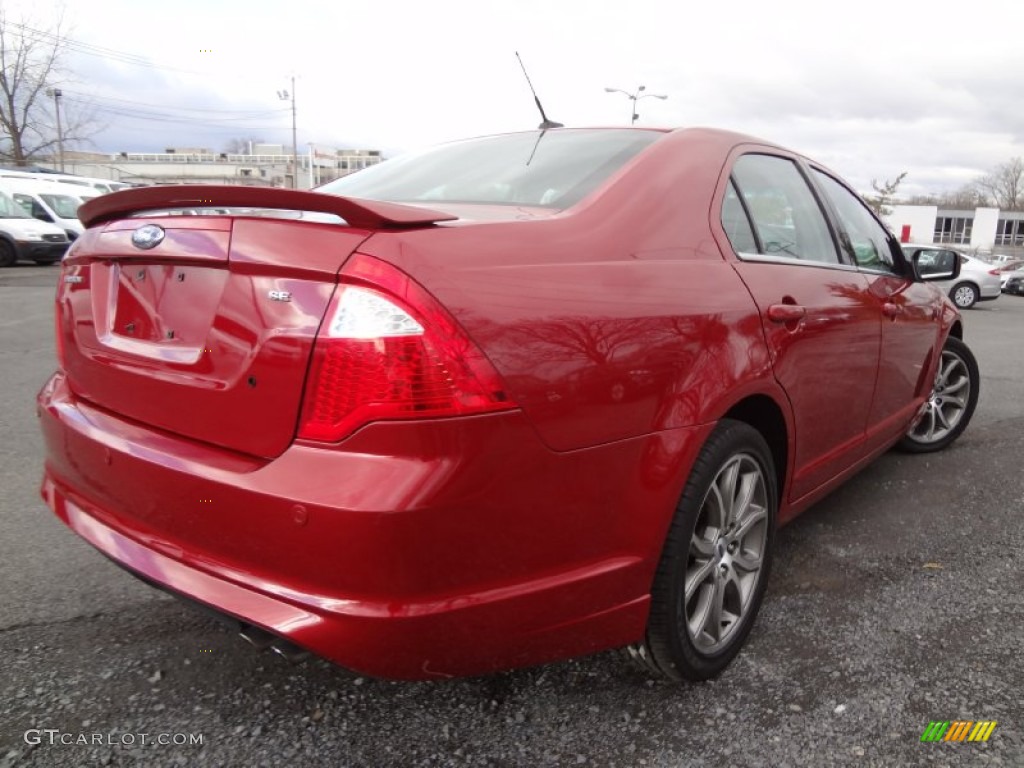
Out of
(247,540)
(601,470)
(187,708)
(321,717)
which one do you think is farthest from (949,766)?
(187,708)

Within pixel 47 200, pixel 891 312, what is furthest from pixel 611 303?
pixel 47 200

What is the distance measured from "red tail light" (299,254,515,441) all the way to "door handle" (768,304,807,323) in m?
1.16

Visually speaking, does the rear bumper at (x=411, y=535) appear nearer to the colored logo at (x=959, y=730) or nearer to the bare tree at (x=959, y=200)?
the colored logo at (x=959, y=730)

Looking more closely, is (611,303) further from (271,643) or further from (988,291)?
(988,291)

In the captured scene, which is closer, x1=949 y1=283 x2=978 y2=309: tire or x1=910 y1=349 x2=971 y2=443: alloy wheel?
x1=910 y1=349 x2=971 y2=443: alloy wheel

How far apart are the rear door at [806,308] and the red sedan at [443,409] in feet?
0.10

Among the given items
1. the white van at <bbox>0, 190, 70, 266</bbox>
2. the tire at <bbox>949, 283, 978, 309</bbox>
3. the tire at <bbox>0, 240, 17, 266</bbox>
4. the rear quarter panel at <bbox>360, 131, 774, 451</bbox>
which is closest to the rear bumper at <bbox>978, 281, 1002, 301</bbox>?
the tire at <bbox>949, 283, 978, 309</bbox>

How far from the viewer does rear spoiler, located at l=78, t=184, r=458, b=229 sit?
1.58 m

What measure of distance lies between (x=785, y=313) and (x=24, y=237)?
738 inches

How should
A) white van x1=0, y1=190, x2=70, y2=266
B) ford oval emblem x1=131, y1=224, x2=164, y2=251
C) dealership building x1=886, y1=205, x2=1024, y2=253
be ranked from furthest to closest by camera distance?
dealership building x1=886, y1=205, x2=1024, y2=253
white van x1=0, y1=190, x2=70, y2=266
ford oval emblem x1=131, y1=224, x2=164, y2=251

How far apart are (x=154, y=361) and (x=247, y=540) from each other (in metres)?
0.52

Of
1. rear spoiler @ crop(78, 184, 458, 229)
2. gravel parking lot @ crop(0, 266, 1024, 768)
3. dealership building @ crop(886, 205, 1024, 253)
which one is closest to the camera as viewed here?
rear spoiler @ crop(78, 184, 458, 229)

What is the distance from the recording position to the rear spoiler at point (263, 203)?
1579mm

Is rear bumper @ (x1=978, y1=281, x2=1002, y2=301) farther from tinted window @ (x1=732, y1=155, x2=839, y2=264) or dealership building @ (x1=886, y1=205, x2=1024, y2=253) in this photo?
dealership building @ (x1=886, y1=205, x2=1024, y2=253)
